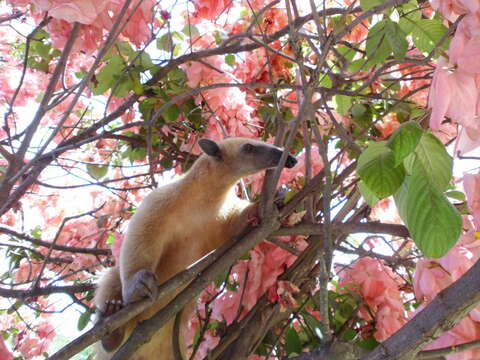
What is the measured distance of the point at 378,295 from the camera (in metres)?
2.52

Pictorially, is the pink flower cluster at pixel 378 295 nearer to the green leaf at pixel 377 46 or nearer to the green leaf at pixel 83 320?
the green leaf at pixel 377 46

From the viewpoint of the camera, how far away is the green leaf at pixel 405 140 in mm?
1072

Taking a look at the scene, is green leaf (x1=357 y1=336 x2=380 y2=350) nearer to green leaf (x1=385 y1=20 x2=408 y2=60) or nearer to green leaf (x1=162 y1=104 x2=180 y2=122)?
green leaf (x1=385 y1=20 x2=408 y2=60)

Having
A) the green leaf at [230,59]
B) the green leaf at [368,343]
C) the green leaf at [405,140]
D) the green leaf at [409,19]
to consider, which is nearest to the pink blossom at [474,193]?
the green leaf at [405,140]

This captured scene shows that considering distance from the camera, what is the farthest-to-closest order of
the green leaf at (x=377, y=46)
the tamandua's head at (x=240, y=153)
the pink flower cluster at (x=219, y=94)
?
the tamandua's head at (x=240, y=153)
the pink flower cluster at (x=219, y=94)
the green leaf at (x=377, y=46)

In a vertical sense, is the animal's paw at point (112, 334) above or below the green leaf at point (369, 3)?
below

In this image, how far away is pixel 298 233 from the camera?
7.36 feet

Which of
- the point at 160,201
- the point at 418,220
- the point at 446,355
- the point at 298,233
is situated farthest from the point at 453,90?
the point at 160,201

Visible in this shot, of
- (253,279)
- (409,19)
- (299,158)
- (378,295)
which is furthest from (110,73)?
(378,295)

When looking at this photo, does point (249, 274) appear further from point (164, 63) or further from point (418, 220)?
point (418, 220)

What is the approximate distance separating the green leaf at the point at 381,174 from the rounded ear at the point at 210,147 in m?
1.93

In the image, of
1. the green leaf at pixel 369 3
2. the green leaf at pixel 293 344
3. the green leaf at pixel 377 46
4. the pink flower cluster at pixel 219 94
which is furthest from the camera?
the pink flower cluster at pixel 219 94

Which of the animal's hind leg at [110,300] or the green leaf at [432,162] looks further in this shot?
the animal's hind leg at [110,300]

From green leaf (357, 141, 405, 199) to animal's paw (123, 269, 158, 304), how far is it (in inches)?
54.1
